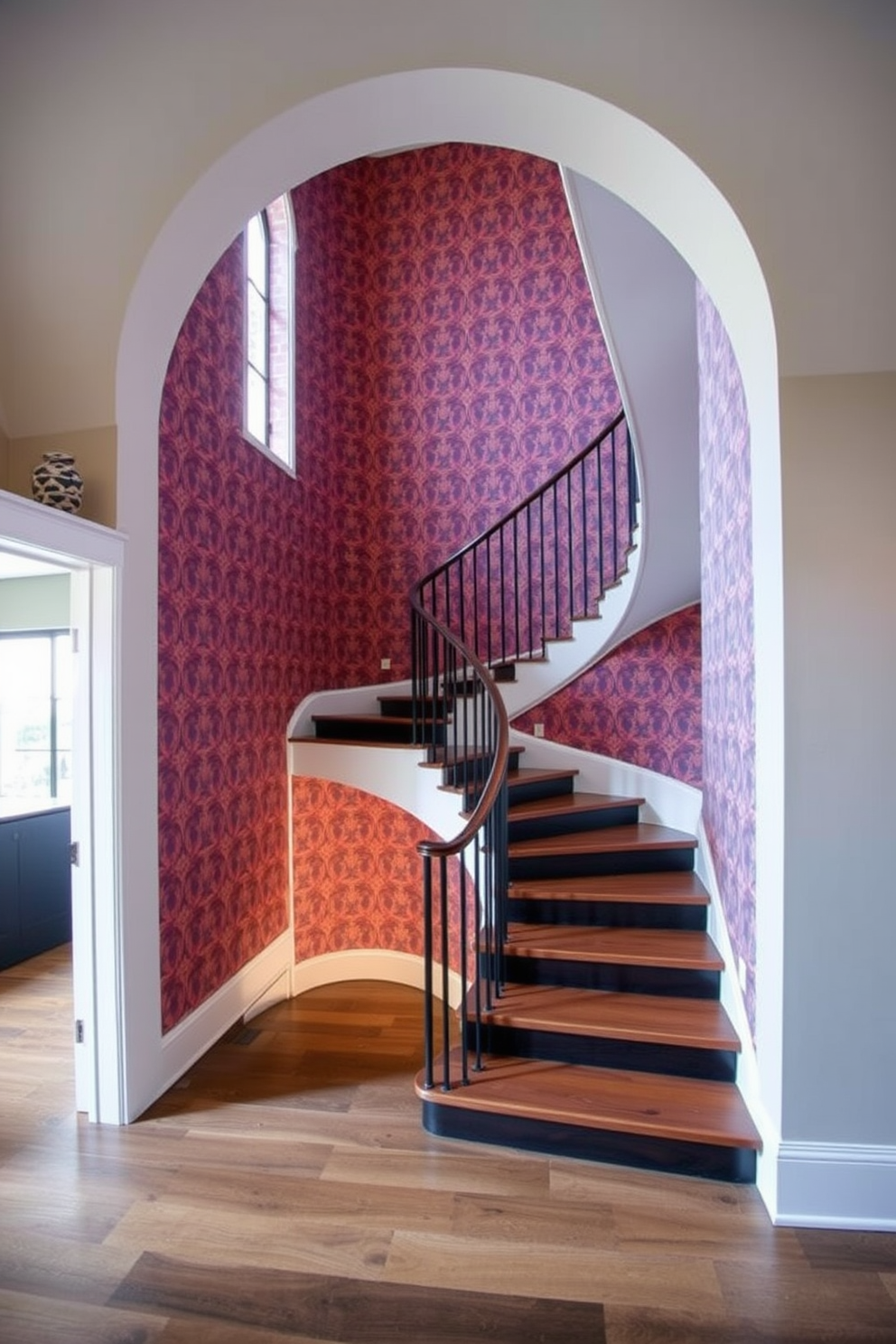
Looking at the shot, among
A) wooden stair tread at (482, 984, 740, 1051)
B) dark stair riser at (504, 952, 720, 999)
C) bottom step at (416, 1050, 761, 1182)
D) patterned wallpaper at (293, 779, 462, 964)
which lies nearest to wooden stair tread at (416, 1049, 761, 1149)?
bottom step at (416, 1050, 761, 1182)

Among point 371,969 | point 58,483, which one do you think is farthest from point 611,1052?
point 58,483

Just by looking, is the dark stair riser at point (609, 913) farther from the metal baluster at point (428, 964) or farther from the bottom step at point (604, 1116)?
the metal baluster at point (428, 964)

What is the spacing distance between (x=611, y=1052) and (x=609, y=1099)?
0.20 m

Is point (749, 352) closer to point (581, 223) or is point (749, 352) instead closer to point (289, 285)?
point (581, 223)

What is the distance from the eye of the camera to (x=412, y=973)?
172 inches

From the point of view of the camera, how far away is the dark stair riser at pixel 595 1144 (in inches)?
86.4

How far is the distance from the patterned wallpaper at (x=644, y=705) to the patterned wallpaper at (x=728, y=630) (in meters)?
1.06

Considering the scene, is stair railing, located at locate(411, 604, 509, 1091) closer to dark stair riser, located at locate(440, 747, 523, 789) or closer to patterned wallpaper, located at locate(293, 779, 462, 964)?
dark stair riser, located at locate(440, 747, 523, 789)

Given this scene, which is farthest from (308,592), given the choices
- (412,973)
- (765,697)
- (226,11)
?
(765,697)

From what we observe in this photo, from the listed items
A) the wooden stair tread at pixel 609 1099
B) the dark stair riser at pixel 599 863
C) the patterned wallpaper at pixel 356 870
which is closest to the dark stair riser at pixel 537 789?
the dark stair riser at pixel 599 863

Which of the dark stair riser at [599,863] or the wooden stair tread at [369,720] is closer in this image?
the dark stair riser at [599,863]

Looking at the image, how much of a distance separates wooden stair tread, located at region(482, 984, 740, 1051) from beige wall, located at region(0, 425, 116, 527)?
2431 millimetres

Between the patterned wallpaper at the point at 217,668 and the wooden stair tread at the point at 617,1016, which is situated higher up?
the patterned wallpaper at the point at 217,668

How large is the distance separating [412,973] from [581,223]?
14.0 feet
